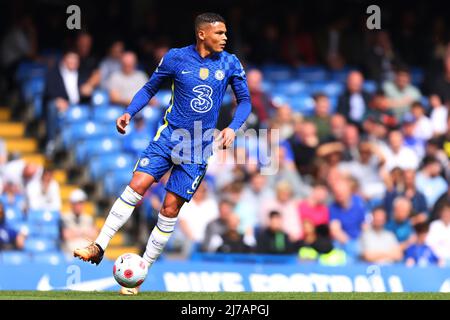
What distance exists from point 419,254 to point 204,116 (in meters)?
6.28

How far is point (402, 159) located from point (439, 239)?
2.02 m

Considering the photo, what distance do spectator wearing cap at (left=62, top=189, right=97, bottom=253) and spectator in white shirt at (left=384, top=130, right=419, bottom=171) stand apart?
4748mm

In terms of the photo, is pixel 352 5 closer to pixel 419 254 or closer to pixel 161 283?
pixel 419 254

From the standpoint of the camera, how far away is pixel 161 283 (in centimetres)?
1459

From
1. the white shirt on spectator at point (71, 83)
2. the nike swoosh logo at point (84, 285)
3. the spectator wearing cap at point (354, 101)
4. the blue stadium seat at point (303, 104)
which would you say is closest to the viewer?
the nike swoosh logo at point (84, 285)

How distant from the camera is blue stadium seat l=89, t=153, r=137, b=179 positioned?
17.7 m

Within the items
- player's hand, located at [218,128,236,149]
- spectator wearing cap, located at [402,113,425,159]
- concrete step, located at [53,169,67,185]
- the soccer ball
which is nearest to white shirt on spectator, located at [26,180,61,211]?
concrete step, located at [53,169,67,185]

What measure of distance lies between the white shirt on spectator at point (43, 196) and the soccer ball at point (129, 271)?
5.41 m

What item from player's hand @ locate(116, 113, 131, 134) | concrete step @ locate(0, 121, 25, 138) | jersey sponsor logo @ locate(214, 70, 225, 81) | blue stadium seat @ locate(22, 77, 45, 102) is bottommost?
concrete step @ locate(0, 121, 25, 138)

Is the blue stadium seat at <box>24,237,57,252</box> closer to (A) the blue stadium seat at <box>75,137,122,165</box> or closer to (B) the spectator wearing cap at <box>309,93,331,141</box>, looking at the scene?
(A) the blue stadium seat at <box>75,137,122,165</box>

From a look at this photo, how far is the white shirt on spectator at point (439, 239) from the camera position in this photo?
1695cm

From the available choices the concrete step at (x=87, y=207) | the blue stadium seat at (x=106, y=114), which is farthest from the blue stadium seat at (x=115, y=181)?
the blue stadium seat at (x=106, y=114)

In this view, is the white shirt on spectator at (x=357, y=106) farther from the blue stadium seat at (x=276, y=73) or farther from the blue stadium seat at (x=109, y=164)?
the blue stadium seat at (x=109, y=164)

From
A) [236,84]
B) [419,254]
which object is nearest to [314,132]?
[419,254]
